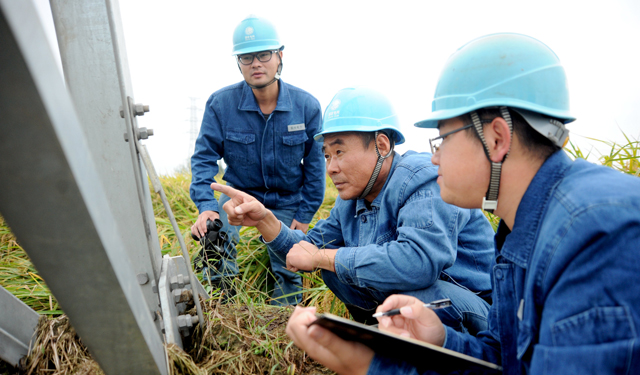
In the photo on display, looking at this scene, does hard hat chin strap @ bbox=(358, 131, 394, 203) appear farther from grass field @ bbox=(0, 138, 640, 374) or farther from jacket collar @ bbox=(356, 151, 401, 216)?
grass field @ bbox=(0, 138, 640, 374)

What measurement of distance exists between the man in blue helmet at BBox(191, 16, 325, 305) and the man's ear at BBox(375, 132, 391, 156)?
1640mm

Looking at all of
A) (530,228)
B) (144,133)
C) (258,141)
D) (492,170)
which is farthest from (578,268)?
(258,141)

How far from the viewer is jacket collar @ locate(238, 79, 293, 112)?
397 cm

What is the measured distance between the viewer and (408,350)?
4.38ft

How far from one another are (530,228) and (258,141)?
10.1ft

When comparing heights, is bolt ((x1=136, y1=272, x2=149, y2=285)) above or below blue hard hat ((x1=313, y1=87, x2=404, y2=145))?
below

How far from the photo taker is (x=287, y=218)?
13.6ft

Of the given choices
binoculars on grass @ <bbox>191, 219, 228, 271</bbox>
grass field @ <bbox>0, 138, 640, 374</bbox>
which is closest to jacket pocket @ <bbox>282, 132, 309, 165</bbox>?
binoculars on grass @ <bbox>191, 219, 228, 271</bbox>

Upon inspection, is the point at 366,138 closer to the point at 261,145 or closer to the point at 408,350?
the point at 408,350

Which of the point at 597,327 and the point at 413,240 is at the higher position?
the point at 597,327

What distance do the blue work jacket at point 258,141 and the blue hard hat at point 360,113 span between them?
151 cm

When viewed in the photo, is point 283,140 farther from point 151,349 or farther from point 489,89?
point 151,349

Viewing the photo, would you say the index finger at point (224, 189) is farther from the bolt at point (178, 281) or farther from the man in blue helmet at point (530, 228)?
the man in blue helmet at point (530, 228)

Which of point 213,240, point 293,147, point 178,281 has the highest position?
point 293,147
